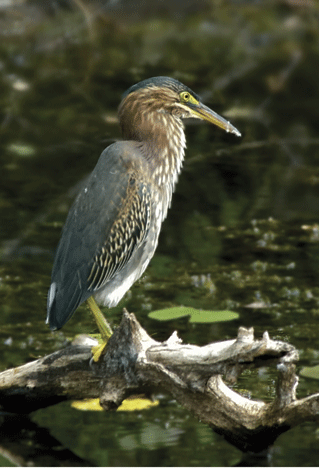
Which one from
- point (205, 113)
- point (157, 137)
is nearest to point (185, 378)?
point (157, 137)

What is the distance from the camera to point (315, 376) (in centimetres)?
483

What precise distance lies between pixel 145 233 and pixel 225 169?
5761mm

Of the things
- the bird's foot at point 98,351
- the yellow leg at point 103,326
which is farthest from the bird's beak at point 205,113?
the bird's foot at point 98,351

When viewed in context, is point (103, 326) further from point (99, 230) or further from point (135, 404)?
point (135, 404)

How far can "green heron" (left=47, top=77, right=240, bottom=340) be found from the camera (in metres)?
4.16

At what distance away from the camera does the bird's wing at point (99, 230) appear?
4.16 meters

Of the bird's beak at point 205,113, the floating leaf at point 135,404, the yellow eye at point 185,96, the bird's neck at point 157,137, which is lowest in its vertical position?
the floating leaf at point 135,404

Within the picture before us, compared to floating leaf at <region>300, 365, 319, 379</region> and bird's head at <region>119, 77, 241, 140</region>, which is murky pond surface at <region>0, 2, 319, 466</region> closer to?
floating leaf at <region>300, 365, 319, 379</region>

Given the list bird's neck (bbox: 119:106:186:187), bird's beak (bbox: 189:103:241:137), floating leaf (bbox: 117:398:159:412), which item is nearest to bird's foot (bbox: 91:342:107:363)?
floating leaf (bbox: 117:398:159:412)

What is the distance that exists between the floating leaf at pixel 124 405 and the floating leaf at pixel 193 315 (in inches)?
47.4

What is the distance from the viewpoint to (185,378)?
3.63m

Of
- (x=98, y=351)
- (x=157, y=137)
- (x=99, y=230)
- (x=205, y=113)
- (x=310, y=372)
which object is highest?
(x=205, y=113)

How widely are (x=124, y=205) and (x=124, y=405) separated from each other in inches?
45.6

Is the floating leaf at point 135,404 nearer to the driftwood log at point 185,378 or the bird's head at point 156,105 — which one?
the driftwood log at point 185,378
